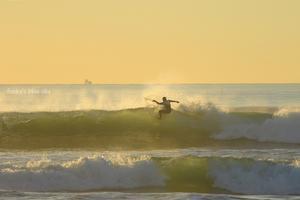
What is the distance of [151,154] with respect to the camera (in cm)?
2598

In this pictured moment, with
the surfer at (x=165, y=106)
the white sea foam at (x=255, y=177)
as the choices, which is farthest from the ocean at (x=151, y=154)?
the surfer at (x=165, y=106)

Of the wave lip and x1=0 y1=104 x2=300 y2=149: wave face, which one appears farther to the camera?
x1=0 y1=104 x2=300 y2=149: wave face

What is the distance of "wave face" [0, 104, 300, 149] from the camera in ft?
102

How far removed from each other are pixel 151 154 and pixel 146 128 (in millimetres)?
7140

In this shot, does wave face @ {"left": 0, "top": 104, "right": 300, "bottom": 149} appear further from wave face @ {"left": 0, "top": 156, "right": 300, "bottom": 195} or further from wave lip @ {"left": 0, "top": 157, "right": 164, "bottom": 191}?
wave lip @ {"left": 0, "top": 157, "right": 164, "bottom": 191}

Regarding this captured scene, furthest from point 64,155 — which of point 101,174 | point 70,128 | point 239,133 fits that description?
point 239,133

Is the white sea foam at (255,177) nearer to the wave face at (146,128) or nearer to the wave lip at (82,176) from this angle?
the wave lip at (82,176)

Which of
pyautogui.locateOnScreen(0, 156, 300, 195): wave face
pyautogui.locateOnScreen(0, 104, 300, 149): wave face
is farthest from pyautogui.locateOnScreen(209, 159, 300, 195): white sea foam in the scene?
pyautogui.locateOnScreen(0, 104, 300, 149): wave face

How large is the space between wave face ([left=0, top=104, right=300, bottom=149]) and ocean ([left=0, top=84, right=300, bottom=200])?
0.14 feet

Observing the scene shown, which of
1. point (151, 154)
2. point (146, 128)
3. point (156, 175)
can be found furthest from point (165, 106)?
point (156, 175)

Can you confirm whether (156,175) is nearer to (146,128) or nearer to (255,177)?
(255,177)

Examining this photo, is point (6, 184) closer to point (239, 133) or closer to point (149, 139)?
point (149, 139)

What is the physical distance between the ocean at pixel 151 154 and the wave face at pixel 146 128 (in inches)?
1.7

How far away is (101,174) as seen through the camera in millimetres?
20344
